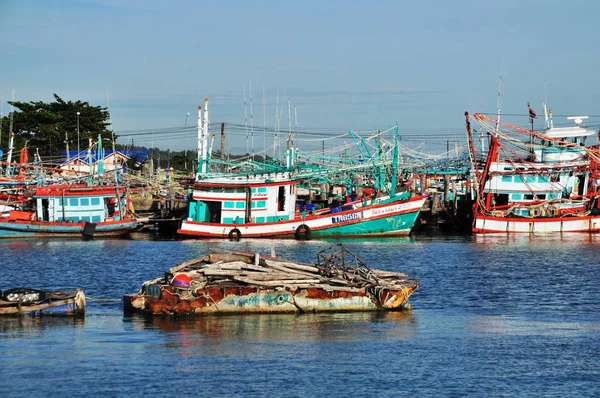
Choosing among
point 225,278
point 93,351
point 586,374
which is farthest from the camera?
point 225,278

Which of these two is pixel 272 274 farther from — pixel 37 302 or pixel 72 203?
pixel 72 203

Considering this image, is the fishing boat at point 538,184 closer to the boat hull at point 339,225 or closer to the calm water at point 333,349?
the boat hull at point 339,225

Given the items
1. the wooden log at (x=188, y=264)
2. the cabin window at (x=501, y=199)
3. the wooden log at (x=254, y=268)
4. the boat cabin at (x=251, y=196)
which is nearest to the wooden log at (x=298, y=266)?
the wooden log at (x=254, y=268)

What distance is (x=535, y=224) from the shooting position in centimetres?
6588

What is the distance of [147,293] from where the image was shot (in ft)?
94.0

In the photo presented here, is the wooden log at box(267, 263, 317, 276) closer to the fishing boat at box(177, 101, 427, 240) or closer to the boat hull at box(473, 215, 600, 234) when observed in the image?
the fishing boat at box(177, 101, 427, 240)

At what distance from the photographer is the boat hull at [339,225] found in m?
63.9

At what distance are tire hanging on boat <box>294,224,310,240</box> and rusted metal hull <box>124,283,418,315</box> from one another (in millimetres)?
34309

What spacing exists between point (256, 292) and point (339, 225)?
119 ft

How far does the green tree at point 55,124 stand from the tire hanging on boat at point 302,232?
1738 inches

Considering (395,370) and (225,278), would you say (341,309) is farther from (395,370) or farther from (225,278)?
(395,370)

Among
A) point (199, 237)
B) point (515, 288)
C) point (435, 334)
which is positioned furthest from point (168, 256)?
point (435, 334)

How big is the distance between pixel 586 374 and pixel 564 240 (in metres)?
Answer: 40.7

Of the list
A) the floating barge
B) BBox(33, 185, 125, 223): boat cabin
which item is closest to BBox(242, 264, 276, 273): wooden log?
the floating barge
